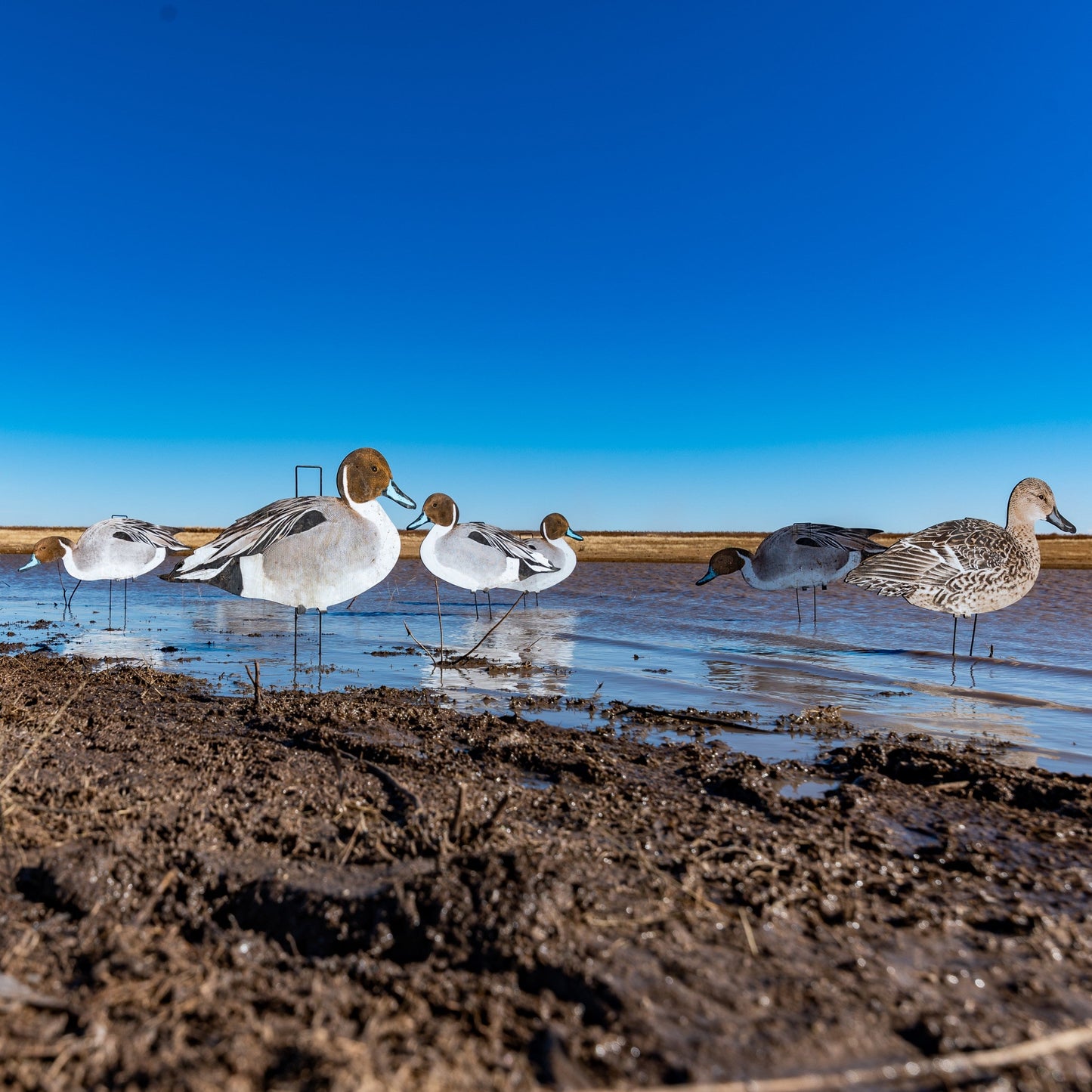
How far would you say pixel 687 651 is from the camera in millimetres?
9055

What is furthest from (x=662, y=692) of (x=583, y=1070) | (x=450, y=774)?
(x=583, y=1070)

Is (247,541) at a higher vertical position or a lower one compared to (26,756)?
higher

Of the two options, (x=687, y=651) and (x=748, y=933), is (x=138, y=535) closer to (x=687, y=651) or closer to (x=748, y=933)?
(x=687, y=651)

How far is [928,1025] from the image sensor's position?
1.65 metres

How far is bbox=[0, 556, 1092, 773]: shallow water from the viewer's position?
5.74 meters

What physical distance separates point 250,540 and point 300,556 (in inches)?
19.1

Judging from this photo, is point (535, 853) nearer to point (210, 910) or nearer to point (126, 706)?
point (210, 910)

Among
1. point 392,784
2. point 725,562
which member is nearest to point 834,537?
point 725,562

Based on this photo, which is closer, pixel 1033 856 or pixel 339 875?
pixel 339 875

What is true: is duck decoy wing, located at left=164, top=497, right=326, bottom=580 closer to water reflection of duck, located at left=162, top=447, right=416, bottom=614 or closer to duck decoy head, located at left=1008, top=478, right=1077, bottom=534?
water reflection of duck, located at left=162, top=447, right=416, bottom=614

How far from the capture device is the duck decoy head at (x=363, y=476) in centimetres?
827

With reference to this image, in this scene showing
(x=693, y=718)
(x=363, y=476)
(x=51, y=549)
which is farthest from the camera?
(x=51, y=549)

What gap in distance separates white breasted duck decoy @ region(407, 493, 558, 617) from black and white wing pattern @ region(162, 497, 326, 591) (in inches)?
147

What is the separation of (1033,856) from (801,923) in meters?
1.17
